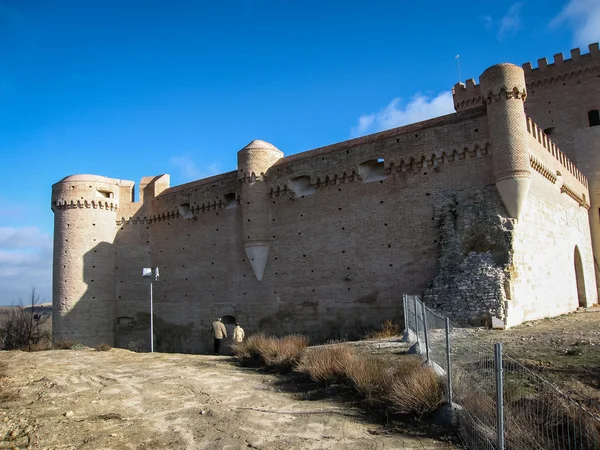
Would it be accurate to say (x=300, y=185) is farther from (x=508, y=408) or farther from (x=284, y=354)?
(x=508, y=408)

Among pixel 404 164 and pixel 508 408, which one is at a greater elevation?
pixel 404 164

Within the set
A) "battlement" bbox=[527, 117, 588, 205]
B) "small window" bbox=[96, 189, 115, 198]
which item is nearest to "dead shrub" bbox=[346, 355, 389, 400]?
"battlement" bbox=[527, 117, 588, 205]

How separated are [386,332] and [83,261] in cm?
1673

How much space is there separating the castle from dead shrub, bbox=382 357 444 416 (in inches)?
306

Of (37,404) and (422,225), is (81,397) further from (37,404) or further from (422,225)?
(422,225)

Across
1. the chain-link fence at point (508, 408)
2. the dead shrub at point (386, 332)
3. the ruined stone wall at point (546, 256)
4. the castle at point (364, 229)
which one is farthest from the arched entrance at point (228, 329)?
the chain-link fence at point (508, 408)

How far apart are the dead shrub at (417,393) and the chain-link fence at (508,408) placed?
24 cm

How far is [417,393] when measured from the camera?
6742mm

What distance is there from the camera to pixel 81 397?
912cm

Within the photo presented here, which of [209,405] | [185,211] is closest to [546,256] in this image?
[209,405]

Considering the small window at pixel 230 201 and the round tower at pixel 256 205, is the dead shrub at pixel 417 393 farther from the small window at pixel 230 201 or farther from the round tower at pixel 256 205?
the small window at pixel 230 201

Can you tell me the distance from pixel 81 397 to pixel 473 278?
440 inches

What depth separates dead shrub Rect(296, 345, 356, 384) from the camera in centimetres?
926

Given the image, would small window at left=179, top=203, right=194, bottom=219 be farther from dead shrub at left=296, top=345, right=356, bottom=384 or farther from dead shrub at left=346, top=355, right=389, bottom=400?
dead shrub at left=346, top=355, right=389, bottom=400
